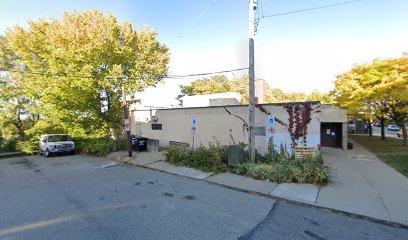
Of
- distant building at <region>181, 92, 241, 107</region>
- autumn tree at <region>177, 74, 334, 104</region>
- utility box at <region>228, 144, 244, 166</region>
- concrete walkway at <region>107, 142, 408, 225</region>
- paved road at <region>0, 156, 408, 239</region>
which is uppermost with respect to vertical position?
autumn tree at <region>177, 74, 334, 104</region>

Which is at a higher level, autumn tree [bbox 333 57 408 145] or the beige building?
autumn tree [bbox 333 57 408 145]

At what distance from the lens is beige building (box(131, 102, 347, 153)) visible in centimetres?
1034

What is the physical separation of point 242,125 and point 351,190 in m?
6.09

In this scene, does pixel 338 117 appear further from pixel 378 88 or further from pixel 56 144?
pixel 56 144

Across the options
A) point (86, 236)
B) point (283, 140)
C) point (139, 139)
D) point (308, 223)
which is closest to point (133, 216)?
point (86, 236)

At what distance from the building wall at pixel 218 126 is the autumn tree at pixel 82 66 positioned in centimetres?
368

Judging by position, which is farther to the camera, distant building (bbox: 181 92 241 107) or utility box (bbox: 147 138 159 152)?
distant building (bbox: 181 92 241 107)

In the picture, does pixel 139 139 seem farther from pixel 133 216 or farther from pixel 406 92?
pixel 406 92

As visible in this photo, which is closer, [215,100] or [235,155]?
[235,155]

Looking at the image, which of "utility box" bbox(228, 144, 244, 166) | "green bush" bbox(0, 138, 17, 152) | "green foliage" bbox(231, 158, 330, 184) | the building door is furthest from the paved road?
the building door

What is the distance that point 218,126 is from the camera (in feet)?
41.7

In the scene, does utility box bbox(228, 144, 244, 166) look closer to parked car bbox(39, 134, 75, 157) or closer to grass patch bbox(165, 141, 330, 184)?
grass patch bbox(165, 141, 330, 184)

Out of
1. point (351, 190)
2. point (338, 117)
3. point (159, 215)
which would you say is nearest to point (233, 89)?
point (338, 117)

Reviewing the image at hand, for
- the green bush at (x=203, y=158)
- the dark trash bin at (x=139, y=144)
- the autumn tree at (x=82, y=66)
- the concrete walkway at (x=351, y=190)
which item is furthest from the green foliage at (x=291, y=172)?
the autumn tree at (x=82, y=66)
